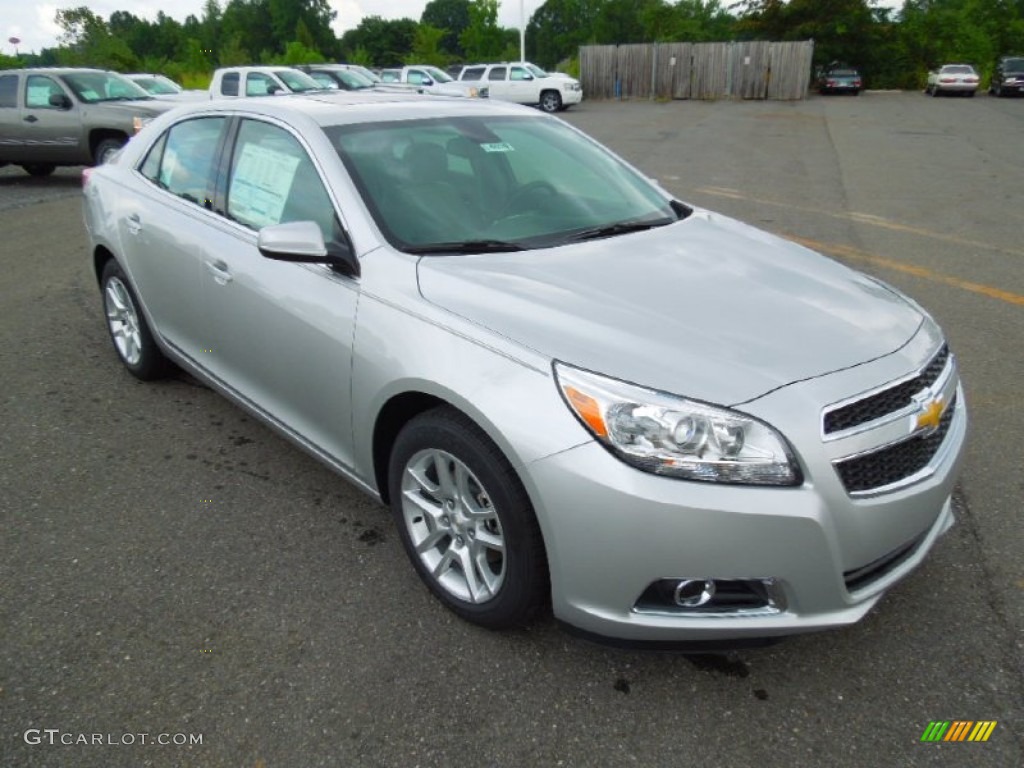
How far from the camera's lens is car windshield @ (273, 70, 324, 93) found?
17.3 m

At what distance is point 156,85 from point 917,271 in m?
13.9

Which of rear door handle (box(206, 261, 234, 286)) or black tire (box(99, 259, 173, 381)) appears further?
black tire (box(99, 259, 173, 381))

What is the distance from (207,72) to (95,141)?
40.5 metres

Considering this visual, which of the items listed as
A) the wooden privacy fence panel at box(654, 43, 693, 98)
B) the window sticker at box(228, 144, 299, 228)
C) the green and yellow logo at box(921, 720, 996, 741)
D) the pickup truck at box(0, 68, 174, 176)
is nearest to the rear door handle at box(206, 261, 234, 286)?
the window sticker at box(228, 144, 299, 228)

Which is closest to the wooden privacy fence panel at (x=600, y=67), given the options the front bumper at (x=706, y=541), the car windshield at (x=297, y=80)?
the car windshield at (x=297, y=80)

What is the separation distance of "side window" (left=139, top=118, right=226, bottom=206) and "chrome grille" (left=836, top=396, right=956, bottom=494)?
293cm

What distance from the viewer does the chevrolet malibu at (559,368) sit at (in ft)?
6.65

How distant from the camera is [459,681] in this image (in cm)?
236

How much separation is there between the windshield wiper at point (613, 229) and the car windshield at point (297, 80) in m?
15.7

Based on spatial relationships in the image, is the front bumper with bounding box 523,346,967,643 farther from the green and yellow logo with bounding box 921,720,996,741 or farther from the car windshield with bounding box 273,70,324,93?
the car windshield with bounding box 273,70,324,93

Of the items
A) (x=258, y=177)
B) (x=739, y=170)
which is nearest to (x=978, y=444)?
(x=258, y=177)

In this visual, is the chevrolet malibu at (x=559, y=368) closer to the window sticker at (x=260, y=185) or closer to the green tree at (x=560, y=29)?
the window sticker at (x=260, y=185)

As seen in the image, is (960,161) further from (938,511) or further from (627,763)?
(627,763)

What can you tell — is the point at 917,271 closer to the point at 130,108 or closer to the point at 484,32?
the point at 130,108
